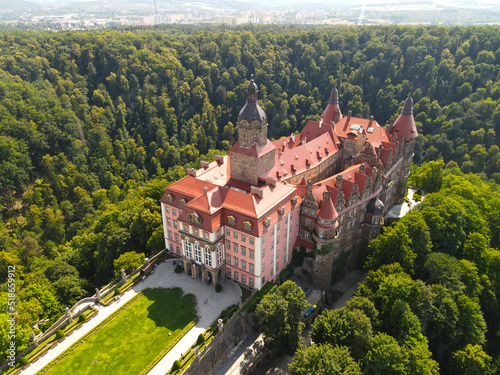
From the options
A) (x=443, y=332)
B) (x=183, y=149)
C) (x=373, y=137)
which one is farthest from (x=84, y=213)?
(x=443, y=332)

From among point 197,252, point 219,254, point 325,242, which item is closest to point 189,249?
point 197,252

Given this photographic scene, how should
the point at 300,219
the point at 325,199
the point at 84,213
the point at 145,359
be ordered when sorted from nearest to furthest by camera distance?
the point at 145,359 → the point at 325,199 → the point at 300,219 → the point at 84,213

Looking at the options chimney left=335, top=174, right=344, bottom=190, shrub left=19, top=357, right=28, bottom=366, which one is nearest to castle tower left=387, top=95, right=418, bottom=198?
chimney left=335, top=174, right=344, bottom=190

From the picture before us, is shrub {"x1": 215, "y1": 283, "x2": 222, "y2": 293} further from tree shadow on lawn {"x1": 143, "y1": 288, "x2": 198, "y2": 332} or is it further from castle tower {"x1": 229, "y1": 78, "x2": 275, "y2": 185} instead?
castle tower {"x1": 229, "y1": 78, "x2": 275, "y2": 185}

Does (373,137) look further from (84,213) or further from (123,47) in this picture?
(123,47)

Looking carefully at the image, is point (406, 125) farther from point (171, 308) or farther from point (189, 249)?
point (171, 308)

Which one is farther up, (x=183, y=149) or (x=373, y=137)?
(x=373, y=137)
